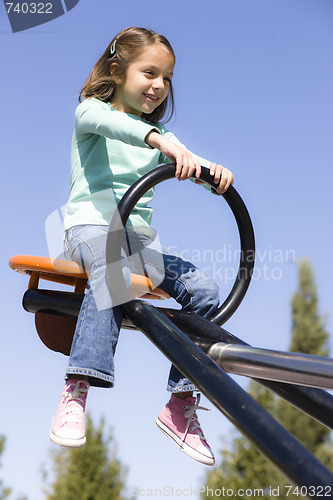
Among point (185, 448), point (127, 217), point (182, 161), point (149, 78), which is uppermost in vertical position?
point (149, 78)

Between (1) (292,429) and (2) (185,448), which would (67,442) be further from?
(1) (292,429)

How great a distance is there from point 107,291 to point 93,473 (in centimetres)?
1276

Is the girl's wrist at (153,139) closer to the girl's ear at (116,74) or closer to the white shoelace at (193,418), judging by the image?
the girl's ear at (116,74)

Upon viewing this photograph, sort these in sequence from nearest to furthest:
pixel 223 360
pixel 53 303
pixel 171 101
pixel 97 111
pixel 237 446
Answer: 1. pixel 223 360
2. pixel 53 303
3. pixel 97 111
4. pixel 171 101
5. pixel 237 446

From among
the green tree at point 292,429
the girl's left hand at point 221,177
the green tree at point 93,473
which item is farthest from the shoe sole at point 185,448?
the green tree at point 93,473

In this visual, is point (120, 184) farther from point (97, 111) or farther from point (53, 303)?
point (53, 303)

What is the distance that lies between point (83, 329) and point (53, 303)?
171 millimetres

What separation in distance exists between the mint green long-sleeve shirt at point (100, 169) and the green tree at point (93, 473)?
11.9m

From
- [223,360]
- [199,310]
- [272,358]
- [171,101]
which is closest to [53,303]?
[199,310]

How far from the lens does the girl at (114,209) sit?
1.51 meters

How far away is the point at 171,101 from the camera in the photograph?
2174 millimetres

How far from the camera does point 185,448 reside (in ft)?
5.57

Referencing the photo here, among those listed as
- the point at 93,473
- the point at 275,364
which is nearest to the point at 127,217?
the point at 275,364

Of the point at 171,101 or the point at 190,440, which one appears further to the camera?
the point at 171,101
